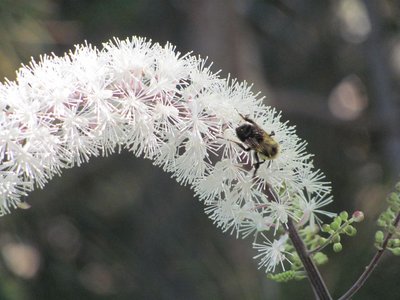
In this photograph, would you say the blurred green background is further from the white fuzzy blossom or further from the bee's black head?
the bee's black head

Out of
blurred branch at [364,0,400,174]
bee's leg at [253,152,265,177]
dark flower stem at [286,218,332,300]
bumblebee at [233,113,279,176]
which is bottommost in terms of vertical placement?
dark flower stem at [286,218,332,300]

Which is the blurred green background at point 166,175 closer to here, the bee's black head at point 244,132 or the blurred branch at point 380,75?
the blurred branch at point 380,75

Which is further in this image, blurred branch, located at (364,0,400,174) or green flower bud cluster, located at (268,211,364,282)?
blurred branch, located at (364,0,400,174)

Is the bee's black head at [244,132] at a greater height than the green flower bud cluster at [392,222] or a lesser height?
greater

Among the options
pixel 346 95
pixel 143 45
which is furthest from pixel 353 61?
pixel 143 45

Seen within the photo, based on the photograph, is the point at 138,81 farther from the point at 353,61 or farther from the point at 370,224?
the point at 353,61

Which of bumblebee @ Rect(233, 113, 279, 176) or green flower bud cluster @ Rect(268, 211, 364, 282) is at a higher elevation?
bumblebee @ Rect(233, 113, 279, 176)

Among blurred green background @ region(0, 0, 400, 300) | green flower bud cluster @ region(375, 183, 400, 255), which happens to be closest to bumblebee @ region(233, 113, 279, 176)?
Result: green flower bud cluster @ region(375, 183, 400, 255)

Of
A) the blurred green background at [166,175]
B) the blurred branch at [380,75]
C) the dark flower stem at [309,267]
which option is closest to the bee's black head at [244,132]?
the dark flower stem at [309,267]

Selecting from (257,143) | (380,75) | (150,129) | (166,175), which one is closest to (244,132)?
(257,143)
